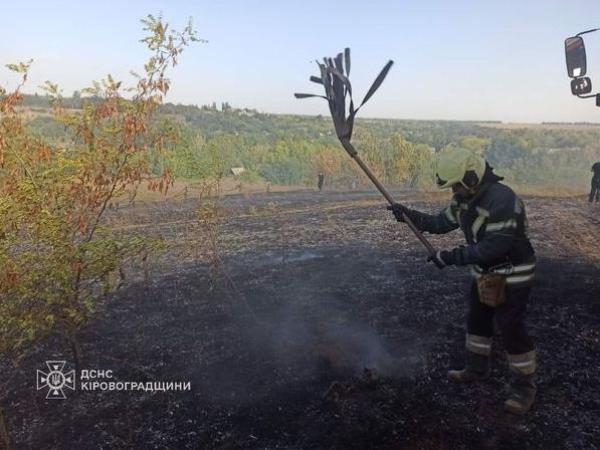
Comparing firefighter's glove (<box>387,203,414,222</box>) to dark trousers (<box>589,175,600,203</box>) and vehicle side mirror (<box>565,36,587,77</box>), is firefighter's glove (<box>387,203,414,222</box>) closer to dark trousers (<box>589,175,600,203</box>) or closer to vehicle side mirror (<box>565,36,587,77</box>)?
vehicle side mirror (<box>565,36,587,77</box>)

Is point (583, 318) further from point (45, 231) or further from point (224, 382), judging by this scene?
point (45, 231)

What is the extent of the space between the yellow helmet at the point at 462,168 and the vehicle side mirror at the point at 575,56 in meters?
4.94

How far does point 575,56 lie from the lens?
24.0 ft

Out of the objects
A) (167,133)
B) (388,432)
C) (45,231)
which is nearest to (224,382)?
(388,432)

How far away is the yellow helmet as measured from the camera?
3859 mm

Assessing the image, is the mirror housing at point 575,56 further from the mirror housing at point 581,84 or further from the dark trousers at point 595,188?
the dark trousers at point 595,188

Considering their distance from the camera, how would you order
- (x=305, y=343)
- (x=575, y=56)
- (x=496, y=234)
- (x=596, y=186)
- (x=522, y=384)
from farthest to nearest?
(x=596, y=186) → (x=575, y=56) → (x=305, y=343) → (x=522, y=384) → (x=496, y=234)

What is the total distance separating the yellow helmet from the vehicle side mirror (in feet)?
16.2

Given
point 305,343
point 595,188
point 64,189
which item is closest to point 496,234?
point 305,343

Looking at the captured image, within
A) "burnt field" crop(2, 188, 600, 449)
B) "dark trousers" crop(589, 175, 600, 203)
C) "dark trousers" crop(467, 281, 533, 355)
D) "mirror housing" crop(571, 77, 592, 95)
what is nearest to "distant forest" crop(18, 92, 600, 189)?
"burnt field" crop(2, 188, 600, 449)

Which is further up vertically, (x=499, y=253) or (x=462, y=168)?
(x=462, y=168)

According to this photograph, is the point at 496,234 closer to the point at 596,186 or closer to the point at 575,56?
the point at 575,56

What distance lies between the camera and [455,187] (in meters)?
3.99

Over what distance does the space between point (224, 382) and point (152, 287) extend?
12.4 ft
